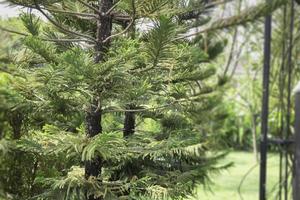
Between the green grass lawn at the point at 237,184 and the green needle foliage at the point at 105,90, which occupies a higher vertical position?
the green needle foliage at the point at 105,90

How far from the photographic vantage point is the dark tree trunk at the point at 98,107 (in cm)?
141

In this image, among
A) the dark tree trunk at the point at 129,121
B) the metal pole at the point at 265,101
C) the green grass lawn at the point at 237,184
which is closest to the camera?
the dark tree trunk at the point at 129,121

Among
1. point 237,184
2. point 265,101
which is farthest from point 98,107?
point 237,184

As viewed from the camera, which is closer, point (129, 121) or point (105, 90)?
point (105, 90)

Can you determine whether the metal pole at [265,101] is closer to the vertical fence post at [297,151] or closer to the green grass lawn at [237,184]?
the vertical fence post at [297,151]

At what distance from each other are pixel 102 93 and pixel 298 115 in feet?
4.54

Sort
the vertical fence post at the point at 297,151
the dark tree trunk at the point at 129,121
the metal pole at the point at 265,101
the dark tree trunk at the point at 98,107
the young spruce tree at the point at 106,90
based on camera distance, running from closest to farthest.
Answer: the young spruce tree at the point at 106,90 < the dark tree trunk at the point at 98,107 < the dark tree trunk at the point at 129,121 < the vertical fence post at the point at 297,151 < the metal pole at the point at 265,101

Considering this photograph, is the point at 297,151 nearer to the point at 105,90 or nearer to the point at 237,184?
the point at 105,90

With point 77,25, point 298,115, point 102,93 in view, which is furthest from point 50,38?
point 298,115

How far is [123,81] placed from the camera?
135 centimetres

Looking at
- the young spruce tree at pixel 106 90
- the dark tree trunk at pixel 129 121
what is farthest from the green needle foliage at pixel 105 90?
the dark tree trunk at pixel 129 121

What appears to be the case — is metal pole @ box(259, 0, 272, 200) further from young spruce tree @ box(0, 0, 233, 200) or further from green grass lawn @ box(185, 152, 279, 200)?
green grass lawn @ box(185, 152, 279, 200)

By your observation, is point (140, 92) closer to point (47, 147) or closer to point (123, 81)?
point (123, 81)

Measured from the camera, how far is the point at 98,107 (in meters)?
1.39
